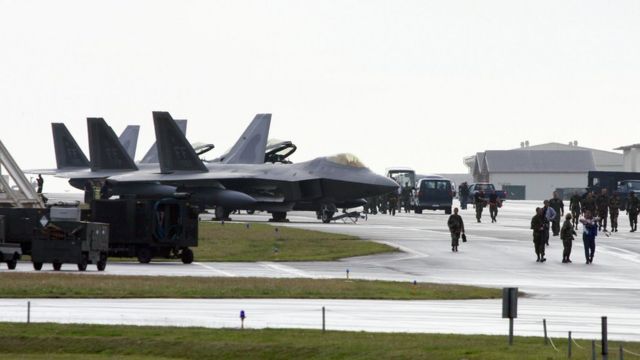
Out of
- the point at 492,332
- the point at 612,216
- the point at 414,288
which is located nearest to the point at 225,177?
the point at 612,216

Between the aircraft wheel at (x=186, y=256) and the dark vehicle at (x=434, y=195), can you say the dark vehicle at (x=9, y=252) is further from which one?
the dark vehicle at (x=434, y=195)

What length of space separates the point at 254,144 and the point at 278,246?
38.3 metres

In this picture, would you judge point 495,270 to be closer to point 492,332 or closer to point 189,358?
point 492,332

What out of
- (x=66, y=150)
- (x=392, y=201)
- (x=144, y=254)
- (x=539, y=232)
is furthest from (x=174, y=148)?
(x=539, y=232)

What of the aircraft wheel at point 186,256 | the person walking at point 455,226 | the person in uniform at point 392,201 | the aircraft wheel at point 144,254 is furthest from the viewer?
the person in uniform at point 392,201

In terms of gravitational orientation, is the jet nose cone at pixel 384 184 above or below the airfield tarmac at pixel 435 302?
above

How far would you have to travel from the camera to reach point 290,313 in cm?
2884

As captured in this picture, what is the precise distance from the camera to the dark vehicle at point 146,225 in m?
44.7

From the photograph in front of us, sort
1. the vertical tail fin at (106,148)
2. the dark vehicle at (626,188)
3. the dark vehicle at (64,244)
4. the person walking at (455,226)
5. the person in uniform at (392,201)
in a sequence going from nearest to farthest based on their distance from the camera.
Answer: the dark vehicle at (64,244)
the person walking at (455,226)
the vertical tail fin at (106,148)
the person in uniform at (392,201)
the dark vehicle at (626,188)

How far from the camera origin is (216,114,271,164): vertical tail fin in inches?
3556

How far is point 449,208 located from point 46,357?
79.0 meters

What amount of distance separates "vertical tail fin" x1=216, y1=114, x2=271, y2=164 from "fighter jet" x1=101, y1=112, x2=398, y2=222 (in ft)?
27.0

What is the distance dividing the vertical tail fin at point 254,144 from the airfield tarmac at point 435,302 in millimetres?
28797

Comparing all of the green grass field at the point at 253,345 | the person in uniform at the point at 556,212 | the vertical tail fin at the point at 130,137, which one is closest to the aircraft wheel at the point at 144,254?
the green grass field at the point at 253,345
